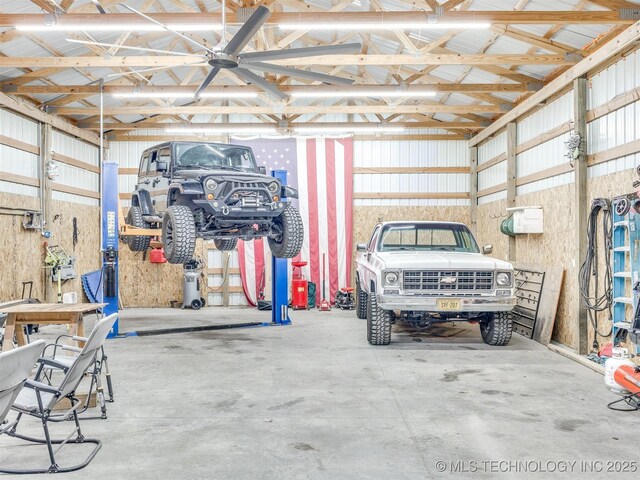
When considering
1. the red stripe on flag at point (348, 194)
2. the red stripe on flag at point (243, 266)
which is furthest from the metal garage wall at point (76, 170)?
the red stripe on flag at point (348, 194)

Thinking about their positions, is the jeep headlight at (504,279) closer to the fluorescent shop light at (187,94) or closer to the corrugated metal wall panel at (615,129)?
the corrugated metal wall panel at (615,129)

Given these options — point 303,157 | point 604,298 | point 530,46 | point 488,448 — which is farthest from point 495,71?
point 488,448

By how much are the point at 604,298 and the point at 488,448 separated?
11.9ft

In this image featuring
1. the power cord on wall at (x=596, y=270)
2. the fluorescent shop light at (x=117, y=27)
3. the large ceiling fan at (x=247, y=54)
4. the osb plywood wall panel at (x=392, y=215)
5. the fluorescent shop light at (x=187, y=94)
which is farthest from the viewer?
the osb plywood wall panel at (x=392, y=215)

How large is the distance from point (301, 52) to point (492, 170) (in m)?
7.24

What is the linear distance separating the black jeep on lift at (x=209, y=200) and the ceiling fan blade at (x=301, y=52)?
175 cm

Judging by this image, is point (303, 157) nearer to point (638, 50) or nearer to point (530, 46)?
point (530, 46)

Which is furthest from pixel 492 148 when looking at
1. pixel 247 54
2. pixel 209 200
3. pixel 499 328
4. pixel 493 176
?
pixel 247 54

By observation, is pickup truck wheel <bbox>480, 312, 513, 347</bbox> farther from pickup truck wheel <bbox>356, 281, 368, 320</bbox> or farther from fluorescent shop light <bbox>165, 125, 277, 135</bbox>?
fluorescent shop light <bbox>165, 125, 277, 135</bbox>

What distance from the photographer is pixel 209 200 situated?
21.4ft

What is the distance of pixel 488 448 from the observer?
3678mm

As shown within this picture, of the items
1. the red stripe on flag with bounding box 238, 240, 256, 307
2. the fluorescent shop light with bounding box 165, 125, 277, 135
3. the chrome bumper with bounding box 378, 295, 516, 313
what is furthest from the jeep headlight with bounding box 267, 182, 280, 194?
the red stripe on flag with bounding box 238, 240, 256, 307

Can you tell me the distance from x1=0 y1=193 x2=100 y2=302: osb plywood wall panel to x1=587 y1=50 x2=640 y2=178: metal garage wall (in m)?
8.80

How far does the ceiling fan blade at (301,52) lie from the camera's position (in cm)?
511
